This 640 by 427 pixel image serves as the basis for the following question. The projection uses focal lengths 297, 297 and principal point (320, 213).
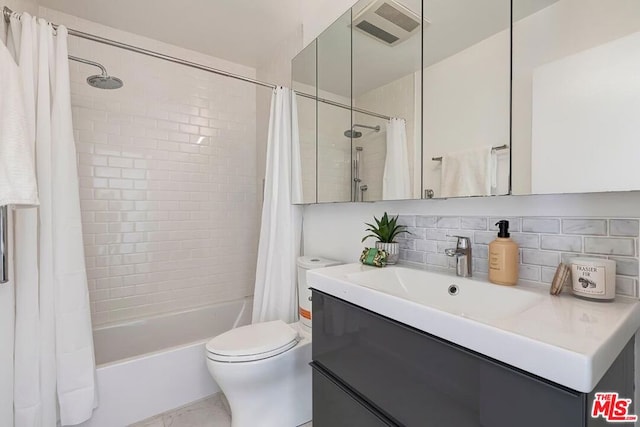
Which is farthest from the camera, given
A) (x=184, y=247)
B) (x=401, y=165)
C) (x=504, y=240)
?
(x=184, y=247)

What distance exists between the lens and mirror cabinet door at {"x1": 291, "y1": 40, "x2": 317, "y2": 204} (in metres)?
1.99

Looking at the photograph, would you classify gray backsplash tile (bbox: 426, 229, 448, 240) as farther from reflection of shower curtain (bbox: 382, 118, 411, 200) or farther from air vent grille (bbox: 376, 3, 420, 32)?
air vent grille (bbox: 376, 3, 420, 32)

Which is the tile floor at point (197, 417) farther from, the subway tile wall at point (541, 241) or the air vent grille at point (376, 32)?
the air vent grille at point (376, 32)

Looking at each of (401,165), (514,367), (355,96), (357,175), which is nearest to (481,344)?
(514,367)

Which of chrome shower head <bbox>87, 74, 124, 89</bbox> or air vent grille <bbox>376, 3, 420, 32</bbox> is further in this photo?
chrome shower head <bbox>87, 74, 124, 89</bbox>

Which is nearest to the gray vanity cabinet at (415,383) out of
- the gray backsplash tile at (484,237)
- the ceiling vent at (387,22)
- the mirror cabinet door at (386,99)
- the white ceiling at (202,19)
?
the gray backsplash tile at (484,237)

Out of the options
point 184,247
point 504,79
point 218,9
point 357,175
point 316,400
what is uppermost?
point 218,9

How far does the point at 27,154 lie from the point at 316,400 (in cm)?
146

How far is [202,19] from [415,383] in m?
2.55

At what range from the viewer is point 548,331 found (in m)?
0.62

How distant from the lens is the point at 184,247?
256cm

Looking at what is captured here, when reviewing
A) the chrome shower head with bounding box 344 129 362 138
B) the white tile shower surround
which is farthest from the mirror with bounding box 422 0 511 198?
the white tile shower surround

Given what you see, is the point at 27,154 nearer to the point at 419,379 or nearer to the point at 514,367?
the point at 419,379

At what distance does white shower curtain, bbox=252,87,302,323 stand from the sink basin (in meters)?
0.86
